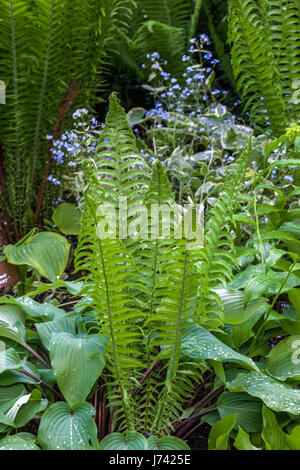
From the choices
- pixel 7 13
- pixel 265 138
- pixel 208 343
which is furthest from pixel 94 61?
pixel 208 343

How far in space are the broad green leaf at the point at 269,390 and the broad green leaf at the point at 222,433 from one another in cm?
8

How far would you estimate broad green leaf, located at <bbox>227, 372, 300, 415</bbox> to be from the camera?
1197 mm

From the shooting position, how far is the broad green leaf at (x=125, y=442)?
3.93 ft

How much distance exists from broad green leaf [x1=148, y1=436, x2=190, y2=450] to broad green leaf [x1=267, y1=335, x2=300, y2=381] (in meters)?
0.32

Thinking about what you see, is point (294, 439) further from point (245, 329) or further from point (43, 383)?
point (43, 383)

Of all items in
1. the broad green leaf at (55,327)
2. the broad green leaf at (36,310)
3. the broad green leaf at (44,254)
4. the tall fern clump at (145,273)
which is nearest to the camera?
the tall fern clump at (145,273)

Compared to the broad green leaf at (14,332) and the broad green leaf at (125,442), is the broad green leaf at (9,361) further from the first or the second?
the broad green leaf at (125,442)

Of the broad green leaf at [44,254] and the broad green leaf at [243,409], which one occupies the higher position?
the broad green leaf at [44,254]

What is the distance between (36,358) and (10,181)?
1211 millimetres

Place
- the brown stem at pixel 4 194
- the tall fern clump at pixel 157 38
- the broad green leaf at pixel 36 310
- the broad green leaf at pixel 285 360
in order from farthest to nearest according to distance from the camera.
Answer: the tall fern clump at pixel 157 38
the brown stem at pixel 4 194
the broad green leaf at pixel 36 310
the broad green leaf at pixel 285 360

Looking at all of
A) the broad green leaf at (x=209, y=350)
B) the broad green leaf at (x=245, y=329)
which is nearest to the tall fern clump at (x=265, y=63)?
the broad green leaf at (x=245, y=329)

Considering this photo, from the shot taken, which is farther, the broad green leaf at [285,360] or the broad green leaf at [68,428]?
the broad green leaf at [285,360]

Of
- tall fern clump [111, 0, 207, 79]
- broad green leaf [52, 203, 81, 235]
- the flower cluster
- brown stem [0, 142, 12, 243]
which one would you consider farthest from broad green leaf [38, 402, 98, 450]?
tall fern clump [111, 0, 207, 79]
